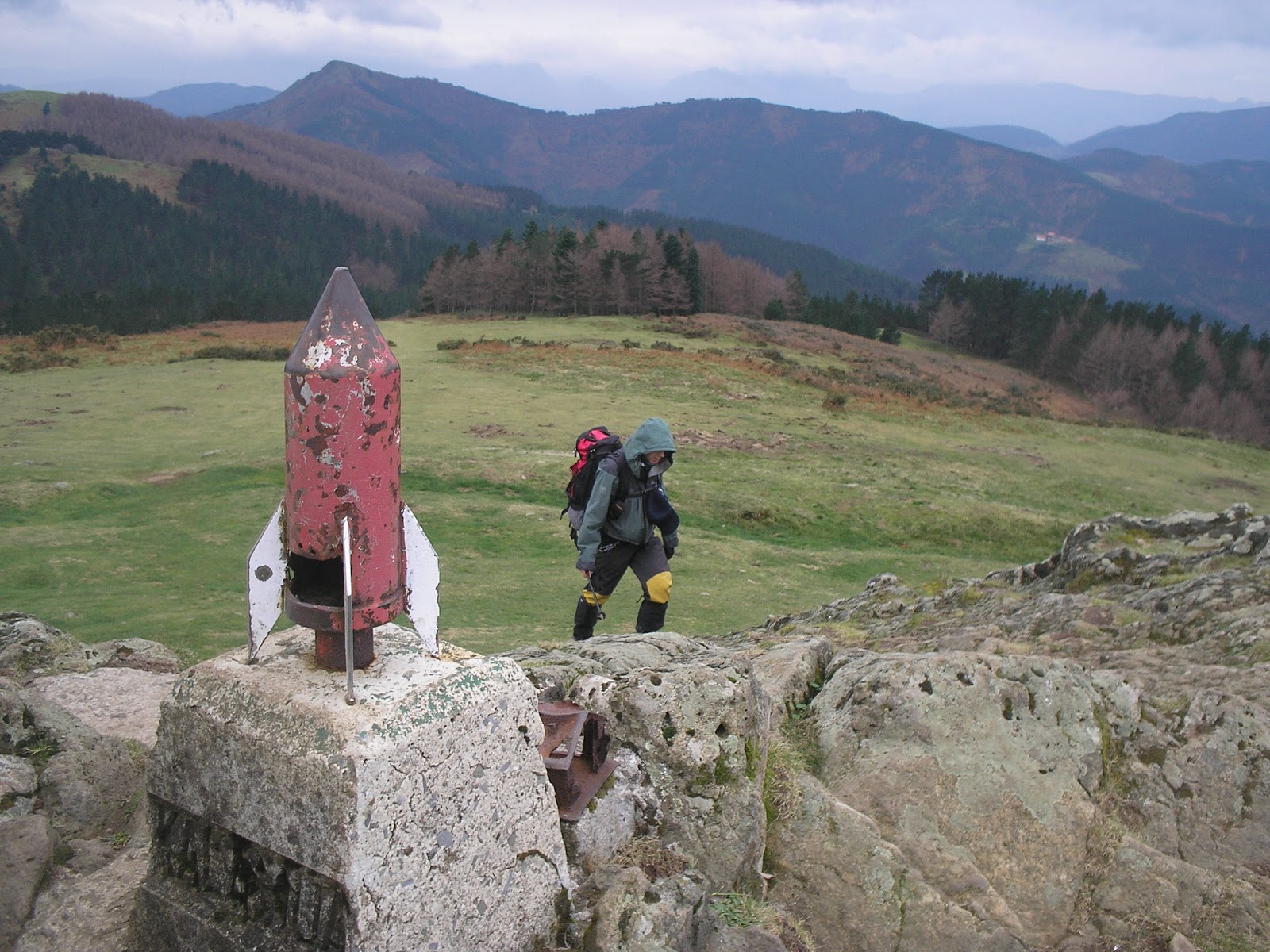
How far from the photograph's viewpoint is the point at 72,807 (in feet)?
14.8

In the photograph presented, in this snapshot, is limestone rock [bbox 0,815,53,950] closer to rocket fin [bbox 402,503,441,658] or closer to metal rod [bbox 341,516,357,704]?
metal rod [bbox 341,516,357,704]

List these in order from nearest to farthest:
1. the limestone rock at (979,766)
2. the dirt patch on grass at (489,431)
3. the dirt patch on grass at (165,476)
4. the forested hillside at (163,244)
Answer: the limestone rock at (979,766), the dirt patch on grass at (165,476), the dirt patch on grass at (489,431), the forested hillside at (163,244)

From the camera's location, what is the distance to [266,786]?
3.38m

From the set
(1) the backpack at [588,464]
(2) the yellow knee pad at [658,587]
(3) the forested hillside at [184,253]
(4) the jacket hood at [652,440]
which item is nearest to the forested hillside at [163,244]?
(3) the forested hillside at [184,253]

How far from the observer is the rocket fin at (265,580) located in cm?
363

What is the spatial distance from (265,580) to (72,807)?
202 cm

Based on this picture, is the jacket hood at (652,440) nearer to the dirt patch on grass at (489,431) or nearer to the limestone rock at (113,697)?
the limestone rock at (113,697)

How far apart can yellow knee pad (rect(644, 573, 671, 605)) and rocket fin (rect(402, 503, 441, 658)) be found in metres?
4.68

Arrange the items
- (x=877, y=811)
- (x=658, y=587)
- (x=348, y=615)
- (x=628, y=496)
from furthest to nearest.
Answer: (x=658, y=587)
(x=628, y=496)
(x=877, y=811)
(x=348, y=615)

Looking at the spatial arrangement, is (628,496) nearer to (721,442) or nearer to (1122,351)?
(721,442)

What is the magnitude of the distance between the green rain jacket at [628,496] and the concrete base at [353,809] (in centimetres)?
415

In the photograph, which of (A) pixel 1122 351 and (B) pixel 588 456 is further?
(A) pixel 1122 351

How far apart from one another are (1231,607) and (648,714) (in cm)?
612

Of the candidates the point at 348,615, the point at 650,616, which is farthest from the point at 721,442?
the point at 348,615
